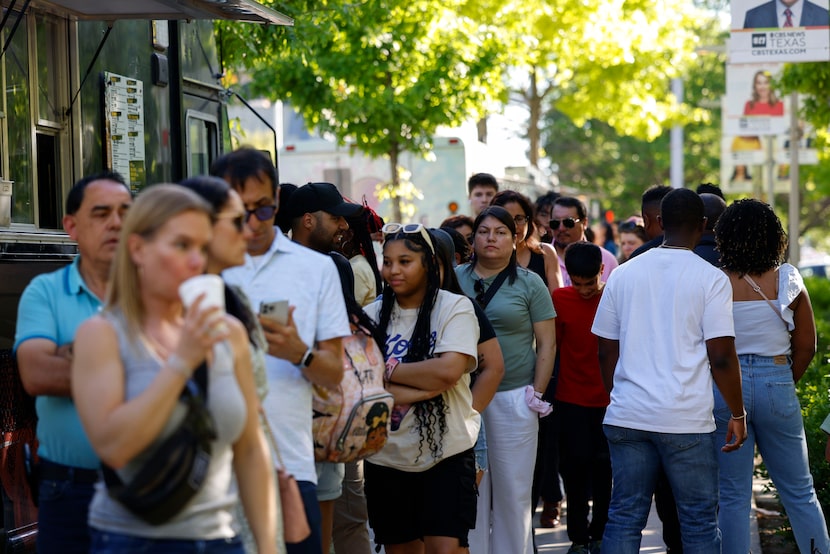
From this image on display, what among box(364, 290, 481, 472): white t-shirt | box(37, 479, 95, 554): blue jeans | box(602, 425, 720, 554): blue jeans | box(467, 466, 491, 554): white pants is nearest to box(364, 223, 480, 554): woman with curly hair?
box(364, 290, 481, 472): white t-shirt

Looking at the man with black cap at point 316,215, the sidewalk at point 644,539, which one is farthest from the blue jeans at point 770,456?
the man with black cap at point 316,215

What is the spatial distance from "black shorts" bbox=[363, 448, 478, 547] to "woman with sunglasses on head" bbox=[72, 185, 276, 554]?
2.46m

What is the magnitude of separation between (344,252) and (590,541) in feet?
7.92

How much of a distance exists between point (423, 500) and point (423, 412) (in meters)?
0.39

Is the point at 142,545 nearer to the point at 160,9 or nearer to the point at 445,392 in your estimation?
the point at 445,392

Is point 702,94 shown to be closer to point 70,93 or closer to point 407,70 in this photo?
point 407,70

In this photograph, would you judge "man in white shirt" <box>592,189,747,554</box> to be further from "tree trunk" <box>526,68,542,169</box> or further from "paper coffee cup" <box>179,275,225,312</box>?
"tree trunk" <box>526,68,542,169</box>

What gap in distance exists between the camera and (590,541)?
758cm

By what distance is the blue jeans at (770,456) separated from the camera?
6.27 meters

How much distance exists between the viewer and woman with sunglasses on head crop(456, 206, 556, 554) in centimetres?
661

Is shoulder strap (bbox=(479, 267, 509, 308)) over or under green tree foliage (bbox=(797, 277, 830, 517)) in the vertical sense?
over

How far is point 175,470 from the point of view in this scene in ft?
9.70

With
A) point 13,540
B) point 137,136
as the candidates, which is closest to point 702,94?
point 137,136

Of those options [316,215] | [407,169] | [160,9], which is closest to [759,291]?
[316,215]
